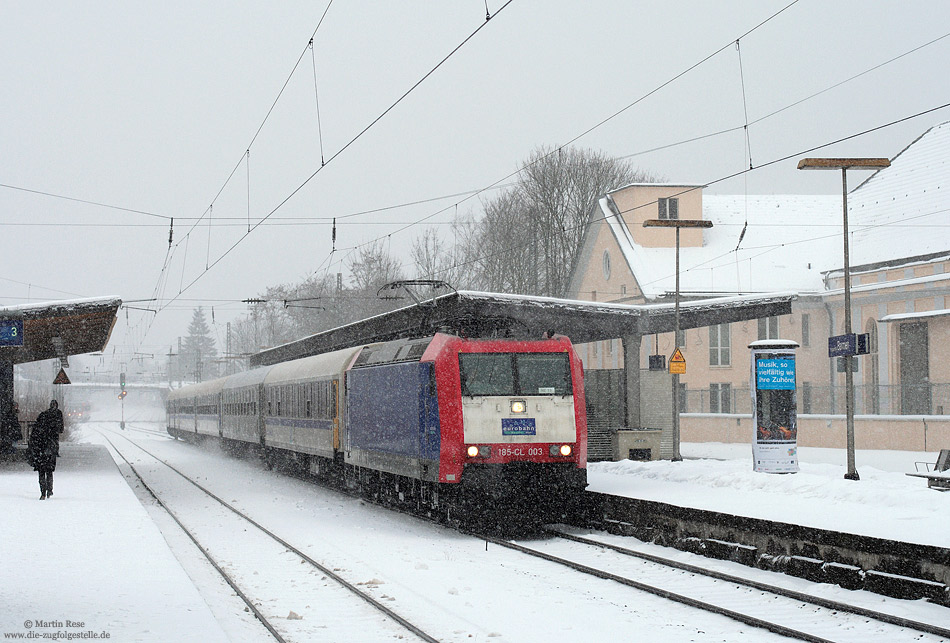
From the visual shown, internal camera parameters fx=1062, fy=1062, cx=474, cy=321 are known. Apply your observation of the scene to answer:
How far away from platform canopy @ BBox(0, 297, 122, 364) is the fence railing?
70.0 ft

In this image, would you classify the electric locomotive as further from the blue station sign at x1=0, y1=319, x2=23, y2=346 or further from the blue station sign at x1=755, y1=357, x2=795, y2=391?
the blue station sign at x1=0, y1=319, x2=23, y2=346

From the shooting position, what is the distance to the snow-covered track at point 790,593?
28.7 ft

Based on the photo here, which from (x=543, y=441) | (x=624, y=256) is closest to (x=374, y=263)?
(x=624, y=256)

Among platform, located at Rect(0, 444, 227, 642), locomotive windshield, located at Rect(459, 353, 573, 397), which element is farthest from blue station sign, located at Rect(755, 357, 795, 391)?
platform, located at Rect(0, 444, 227, 642)

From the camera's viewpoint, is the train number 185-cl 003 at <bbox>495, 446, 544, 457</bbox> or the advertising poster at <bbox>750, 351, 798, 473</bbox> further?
the advertising poster at <bbox>750, 351, 798, 473</bbox>

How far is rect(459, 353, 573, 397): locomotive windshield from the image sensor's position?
1559 centimetres

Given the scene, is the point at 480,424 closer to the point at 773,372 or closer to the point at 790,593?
the point at 790,593

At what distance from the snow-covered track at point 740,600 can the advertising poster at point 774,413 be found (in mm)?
6011

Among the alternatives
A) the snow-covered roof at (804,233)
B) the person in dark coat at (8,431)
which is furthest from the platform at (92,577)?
the snow-covered roof at (804,233)

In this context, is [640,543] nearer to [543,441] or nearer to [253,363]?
[543,441]

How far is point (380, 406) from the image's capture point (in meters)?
18.5

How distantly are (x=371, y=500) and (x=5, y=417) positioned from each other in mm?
17168

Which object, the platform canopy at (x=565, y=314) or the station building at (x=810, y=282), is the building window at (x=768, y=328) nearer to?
the station building at (x=810, y=282)

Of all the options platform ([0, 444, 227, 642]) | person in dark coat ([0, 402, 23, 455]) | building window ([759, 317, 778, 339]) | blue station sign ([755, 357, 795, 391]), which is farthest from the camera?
building window ([759, 317, 778, 339])
